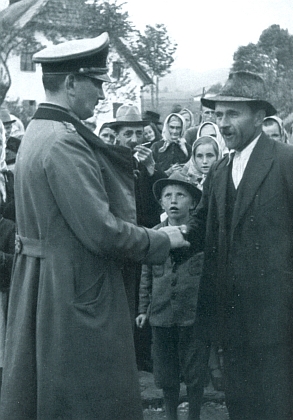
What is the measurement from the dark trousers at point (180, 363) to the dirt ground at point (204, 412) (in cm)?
39

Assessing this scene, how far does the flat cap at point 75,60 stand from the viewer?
2727 millimetres

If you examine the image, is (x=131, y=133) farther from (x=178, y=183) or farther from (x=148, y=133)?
(x=148, y=133)

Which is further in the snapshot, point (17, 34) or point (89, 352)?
point (17, 34)

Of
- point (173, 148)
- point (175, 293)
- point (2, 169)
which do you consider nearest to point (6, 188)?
point (2, 169)

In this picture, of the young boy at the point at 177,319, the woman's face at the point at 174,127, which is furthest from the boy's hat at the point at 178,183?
the woman's face at the point at 174,127

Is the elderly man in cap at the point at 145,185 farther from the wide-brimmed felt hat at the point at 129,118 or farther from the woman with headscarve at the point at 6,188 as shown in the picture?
the woman with headscarve at the point at 6,188

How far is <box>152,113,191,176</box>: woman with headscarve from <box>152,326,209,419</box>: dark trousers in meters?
3.53

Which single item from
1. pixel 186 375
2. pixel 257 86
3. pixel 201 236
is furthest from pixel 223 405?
pixel 257 86

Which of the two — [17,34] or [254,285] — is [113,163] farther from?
[17,34]

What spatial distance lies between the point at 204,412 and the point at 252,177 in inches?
82.3

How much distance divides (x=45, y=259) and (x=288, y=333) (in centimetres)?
139

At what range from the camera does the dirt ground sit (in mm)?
4686

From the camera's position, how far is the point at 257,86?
11.9 ft

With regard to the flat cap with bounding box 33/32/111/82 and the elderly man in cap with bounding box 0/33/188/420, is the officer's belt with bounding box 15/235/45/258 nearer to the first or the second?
the elderly man in cap with bounding box 0/33/188/420
